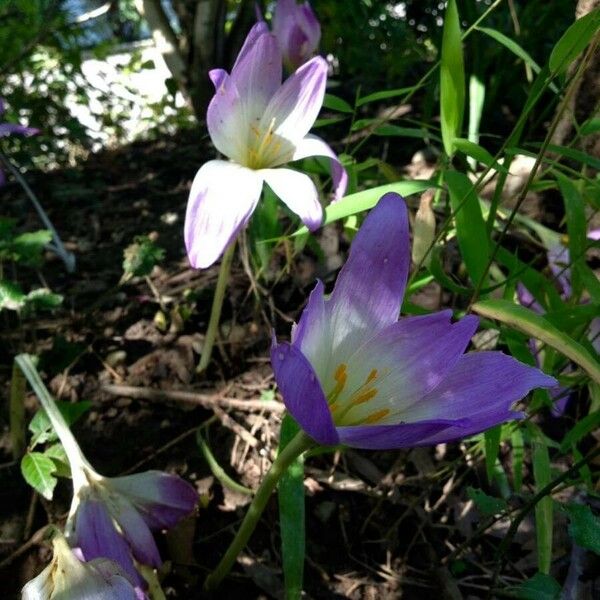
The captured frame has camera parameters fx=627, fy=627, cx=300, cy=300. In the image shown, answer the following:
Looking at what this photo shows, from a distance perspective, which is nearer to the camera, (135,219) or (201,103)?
(135,219)

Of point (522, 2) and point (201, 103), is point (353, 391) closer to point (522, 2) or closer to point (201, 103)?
point (201, 103)

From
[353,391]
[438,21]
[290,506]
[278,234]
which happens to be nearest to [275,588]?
[290,506]

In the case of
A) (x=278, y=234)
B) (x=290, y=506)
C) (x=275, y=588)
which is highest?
(x=278, y=234)

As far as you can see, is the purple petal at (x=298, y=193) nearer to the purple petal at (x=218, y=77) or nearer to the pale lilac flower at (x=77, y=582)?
the purple petal at (x=218, y=77)

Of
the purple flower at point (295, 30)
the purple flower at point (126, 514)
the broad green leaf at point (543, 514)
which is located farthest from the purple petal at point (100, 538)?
the purple flower at point (295, 30)

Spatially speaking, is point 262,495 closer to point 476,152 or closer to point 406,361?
point 406,361

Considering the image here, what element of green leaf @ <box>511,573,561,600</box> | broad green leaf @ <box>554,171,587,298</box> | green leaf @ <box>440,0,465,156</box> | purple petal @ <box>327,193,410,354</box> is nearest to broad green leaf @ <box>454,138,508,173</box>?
green leaf @ <box>440,0,465,156</box>

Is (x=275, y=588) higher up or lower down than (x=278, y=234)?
lower down

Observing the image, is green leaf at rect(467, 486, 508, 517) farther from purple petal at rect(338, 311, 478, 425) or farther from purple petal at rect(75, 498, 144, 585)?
purple petal at rect(75, 498, 144, 585)
